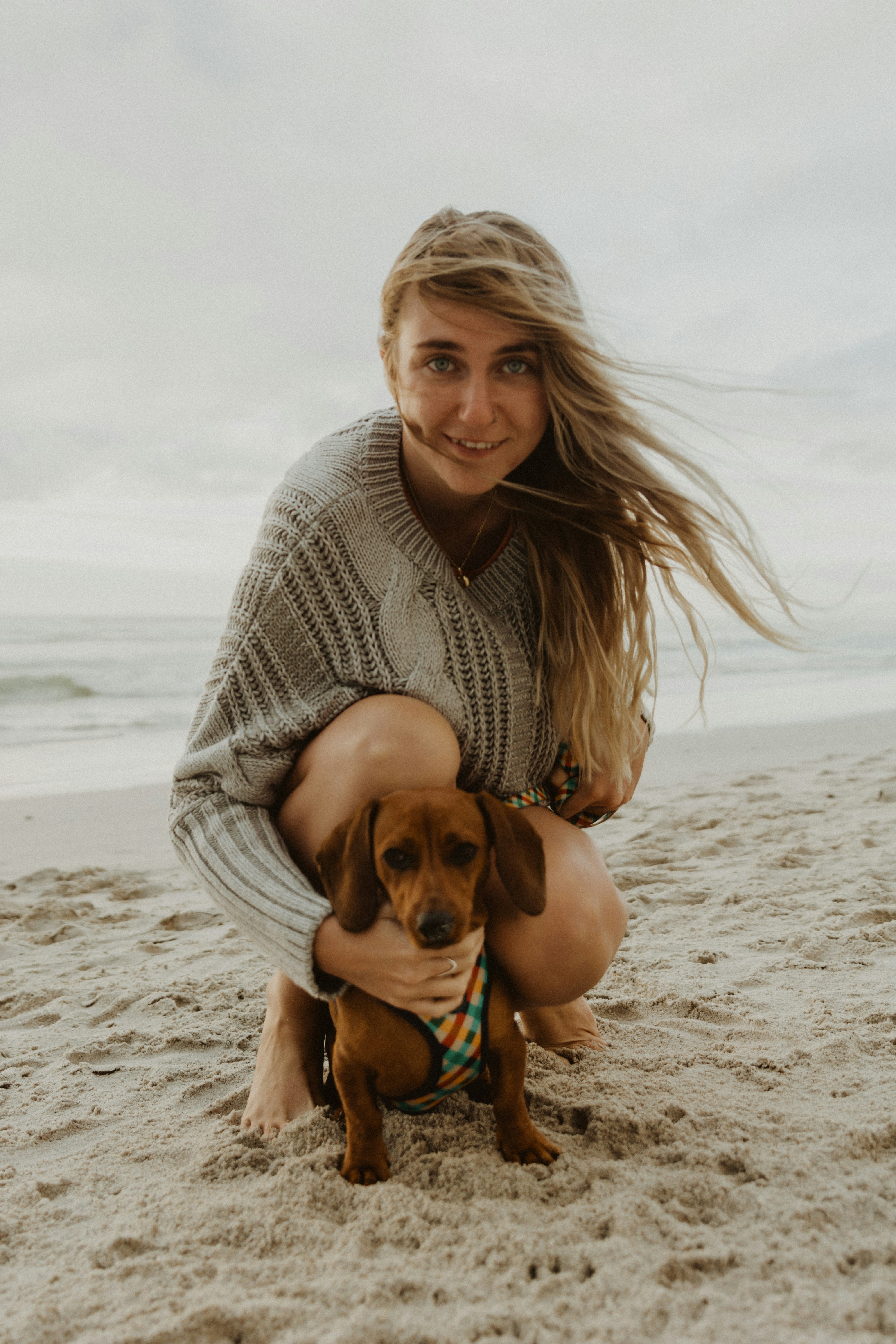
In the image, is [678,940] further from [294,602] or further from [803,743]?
[803,743]


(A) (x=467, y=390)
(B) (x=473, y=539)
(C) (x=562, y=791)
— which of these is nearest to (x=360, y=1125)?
(C) (x=562, y=791)

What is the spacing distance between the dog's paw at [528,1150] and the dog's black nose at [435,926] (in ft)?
1.60

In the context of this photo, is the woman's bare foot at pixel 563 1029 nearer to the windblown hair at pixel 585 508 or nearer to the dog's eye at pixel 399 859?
the windblown hair at pixel 585 508

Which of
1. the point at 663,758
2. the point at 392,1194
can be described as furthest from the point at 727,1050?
the point at 663,758

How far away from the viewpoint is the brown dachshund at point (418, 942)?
1564mm

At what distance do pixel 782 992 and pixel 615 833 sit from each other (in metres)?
2.10

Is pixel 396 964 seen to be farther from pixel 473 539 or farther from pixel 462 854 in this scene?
pixel 473 539

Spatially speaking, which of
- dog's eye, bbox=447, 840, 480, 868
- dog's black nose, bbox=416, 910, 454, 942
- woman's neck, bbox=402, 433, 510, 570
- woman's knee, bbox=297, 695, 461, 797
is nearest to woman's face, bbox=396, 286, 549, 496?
woman's neck, bbox=402, 433, 510, 570

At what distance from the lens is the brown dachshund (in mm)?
1564

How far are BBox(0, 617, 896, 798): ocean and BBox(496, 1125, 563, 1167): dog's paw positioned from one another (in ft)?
3.99

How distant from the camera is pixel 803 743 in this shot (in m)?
7.55

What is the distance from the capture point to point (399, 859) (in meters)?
1.58

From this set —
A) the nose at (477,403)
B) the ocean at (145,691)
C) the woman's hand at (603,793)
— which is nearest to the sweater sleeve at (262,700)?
the nose at (477,403)

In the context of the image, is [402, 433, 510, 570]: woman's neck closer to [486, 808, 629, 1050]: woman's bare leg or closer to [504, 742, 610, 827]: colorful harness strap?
[504, 742, 610, 827]: colorful harness strap
